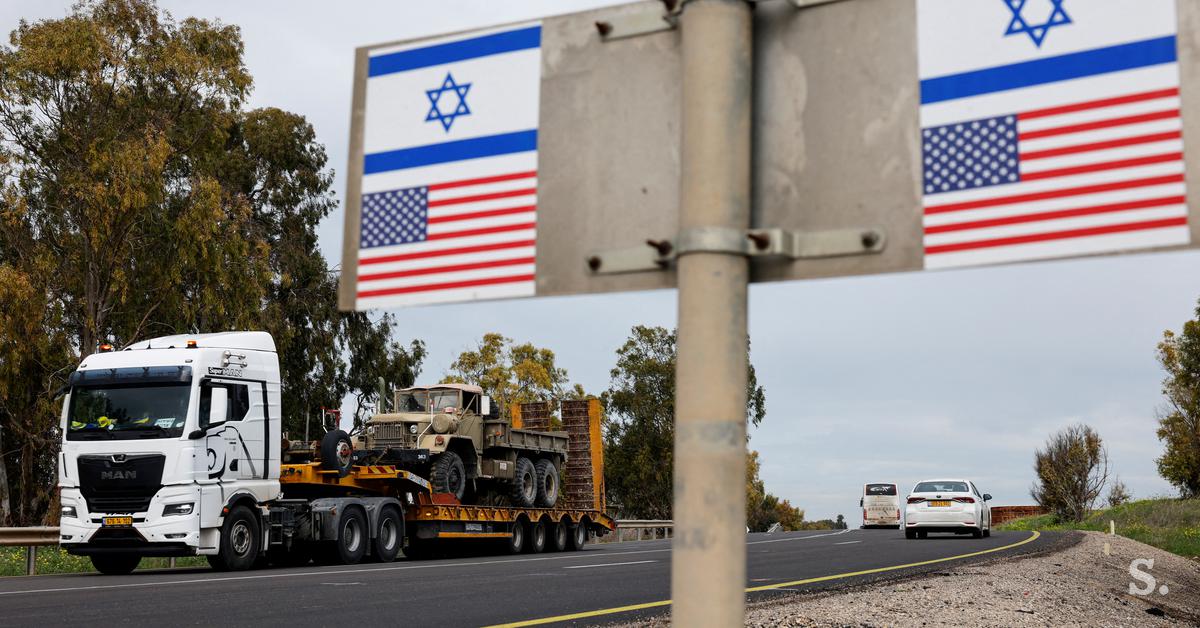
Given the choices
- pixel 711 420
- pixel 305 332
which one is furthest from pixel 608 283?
pixel 305 332

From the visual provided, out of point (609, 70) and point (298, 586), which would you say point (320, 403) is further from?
point (609, 70)

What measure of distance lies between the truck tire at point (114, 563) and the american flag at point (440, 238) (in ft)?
57.0

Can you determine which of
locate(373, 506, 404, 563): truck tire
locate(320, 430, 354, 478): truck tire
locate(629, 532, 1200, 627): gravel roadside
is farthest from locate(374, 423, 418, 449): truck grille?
locate(629, 532, 1200, 627): gravel roadside

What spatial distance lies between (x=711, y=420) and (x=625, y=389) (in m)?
61.2

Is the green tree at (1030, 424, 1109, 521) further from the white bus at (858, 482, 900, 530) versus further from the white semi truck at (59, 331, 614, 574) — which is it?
the white semi truck at (59, 331, 614, 574)

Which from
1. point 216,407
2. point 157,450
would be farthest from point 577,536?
point 157,450

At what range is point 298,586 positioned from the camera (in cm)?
1387

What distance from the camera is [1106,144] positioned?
219cm

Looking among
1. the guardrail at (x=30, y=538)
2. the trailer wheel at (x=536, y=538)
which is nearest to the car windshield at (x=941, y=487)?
the trailer wheel at (x=536, y=538)

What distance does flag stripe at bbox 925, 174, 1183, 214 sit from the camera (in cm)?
214

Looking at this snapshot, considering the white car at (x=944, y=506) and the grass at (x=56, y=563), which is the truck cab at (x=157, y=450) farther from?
the white car at (x=944, y=506)

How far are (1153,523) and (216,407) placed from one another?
35.2m

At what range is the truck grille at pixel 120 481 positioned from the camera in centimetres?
1708

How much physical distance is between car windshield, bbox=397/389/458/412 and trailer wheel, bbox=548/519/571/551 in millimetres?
4384
